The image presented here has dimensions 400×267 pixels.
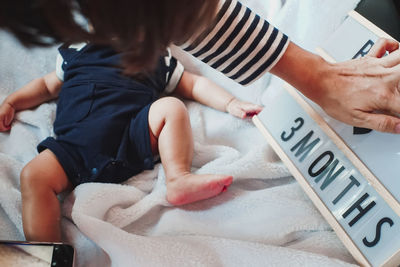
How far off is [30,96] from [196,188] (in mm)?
515

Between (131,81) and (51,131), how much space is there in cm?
22

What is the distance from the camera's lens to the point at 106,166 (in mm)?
793

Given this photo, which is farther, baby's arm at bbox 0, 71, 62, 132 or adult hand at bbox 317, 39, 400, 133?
baby's arm at bbox 0, 71, 62, 132

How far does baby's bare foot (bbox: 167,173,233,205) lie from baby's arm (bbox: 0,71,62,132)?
463 mm

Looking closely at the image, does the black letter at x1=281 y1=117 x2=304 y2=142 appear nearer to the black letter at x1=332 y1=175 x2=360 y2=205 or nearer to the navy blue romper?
the black letter at x1=332 y1=175 x2=360 y2=205

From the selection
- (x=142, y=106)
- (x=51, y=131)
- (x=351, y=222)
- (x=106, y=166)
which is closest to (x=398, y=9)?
(x=351, y=222)

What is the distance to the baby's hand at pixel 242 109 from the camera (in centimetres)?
88

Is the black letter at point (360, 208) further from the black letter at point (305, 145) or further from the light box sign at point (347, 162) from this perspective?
the black letter at point (305, 145)

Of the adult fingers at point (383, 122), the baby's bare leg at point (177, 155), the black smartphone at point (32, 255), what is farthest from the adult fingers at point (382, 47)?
the black smartphone at point (32, 255)

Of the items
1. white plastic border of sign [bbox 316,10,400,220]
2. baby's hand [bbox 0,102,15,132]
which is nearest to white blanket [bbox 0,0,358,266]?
baby's hand [bbox 0,102,15,132]

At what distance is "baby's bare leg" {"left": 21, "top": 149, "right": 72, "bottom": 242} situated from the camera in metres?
0.71

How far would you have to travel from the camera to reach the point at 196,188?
71cm

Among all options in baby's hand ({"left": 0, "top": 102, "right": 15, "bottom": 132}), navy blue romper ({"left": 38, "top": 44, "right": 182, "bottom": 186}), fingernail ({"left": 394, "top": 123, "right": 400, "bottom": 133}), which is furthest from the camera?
baby's hand ({"left": 0, "top": 102, "right": 15, "bottom": 132})

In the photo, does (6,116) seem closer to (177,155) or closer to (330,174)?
(177,155)
